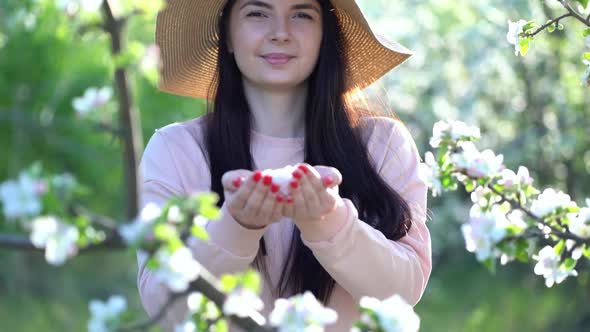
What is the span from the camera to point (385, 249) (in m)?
1.93

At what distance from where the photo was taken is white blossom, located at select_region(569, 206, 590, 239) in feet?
5.52

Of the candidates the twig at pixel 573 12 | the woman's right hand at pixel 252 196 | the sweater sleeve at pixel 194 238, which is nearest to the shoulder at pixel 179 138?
the sweater sleeve at pixel 194 238

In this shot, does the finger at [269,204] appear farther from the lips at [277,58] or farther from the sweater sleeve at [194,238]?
the lips at [277,58]

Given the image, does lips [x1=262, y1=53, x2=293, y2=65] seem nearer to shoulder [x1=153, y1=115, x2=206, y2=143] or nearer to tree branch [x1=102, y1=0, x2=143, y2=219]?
shoulder [x1=153, y1=115, x2=206, y2=143]

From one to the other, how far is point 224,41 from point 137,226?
118cm

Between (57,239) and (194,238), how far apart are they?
16.6 inches

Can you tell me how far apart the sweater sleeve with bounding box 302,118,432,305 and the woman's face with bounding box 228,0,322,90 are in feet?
0.78

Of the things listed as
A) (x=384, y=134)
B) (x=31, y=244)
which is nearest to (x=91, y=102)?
(x=31, y=244)

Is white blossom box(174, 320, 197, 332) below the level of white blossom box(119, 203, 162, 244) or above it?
below

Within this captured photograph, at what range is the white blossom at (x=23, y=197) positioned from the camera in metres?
1.20

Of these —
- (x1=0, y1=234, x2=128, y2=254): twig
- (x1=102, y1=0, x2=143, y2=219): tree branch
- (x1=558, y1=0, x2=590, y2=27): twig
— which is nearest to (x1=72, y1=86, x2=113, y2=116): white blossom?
(x1=102, y1=0, x2=143, y2=219): tree branch

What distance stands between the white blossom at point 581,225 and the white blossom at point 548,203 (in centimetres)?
2

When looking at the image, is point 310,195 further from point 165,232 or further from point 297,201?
point 165,232

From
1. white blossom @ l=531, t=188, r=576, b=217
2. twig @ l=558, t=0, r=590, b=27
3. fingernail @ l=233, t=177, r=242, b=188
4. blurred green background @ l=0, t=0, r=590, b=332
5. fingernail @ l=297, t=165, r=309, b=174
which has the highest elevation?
twig @ l=558, t=0, r=590, b=27
